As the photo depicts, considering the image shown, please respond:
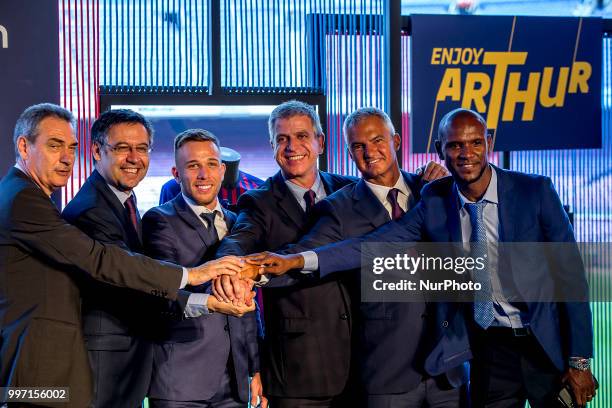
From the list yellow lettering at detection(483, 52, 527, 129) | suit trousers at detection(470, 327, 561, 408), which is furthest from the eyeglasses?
yellow lettering at detection(483, 52, 527, 129)

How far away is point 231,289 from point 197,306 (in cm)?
16

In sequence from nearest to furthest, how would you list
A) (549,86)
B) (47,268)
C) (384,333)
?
(47,268), (384,333), (549,86)

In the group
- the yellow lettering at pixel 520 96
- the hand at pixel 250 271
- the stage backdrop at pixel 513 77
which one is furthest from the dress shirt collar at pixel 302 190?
the yellow lettering at pixel 520 96

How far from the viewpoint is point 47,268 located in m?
2.59

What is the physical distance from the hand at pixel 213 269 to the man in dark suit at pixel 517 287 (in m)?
0.85

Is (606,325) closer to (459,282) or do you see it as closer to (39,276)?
(459,282)

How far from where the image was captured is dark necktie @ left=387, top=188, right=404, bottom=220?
313 cm

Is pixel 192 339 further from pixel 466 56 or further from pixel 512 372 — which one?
pixel 466 56

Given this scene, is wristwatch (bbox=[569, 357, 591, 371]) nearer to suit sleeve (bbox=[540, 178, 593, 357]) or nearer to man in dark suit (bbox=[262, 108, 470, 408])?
suit sleeve (bbox=[540, 178, 593, 357])

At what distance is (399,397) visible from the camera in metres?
2.84

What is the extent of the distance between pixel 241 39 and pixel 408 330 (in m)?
2.40

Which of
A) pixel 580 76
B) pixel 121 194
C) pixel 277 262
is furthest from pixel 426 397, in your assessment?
pixel 580 76

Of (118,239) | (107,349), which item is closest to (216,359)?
(107,349)

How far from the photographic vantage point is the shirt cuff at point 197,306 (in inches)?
114
